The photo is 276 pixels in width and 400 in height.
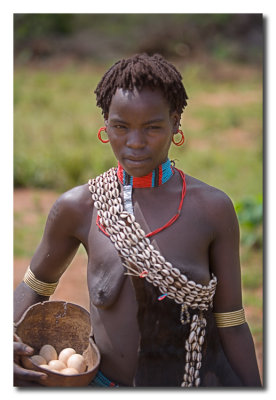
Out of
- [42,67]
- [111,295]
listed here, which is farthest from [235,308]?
[42,67]

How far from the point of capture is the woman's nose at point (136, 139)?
6.48ft

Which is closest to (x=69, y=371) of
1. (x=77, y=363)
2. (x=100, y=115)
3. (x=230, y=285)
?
(x=77, y=363)

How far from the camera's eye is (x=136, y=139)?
A: 1.97 metres

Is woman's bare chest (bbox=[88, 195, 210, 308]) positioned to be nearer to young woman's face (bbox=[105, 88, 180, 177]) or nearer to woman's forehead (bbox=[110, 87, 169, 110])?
young woman's face (bbox=[105, 88, 180, 177])

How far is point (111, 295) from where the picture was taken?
6.84 ft

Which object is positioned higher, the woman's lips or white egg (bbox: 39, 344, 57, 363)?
the woman's lips

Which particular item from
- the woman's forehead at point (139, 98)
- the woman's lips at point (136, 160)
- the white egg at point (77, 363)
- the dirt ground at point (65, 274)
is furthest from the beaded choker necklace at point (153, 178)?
the dirt ground at point (65, 274)

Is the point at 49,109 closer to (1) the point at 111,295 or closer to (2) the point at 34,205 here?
(2) the point at 34,205

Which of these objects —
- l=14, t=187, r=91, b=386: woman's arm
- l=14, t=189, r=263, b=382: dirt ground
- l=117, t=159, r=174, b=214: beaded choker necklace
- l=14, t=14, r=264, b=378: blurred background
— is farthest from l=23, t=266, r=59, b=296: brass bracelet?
l=14, t=189, r=263, b=382: dirt ground

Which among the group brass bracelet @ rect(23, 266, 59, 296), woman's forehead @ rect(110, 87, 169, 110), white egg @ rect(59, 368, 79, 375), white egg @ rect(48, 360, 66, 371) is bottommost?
white egg @ rect(59, 368, 79, 375)

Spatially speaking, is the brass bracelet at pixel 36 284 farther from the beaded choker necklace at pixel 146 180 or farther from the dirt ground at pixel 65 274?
the dirt ground at pixel 65 274

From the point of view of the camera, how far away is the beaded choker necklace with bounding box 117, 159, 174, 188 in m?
2.12

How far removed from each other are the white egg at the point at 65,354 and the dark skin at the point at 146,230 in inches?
5.6

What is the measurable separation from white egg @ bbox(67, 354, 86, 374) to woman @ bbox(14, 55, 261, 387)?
71 mm
